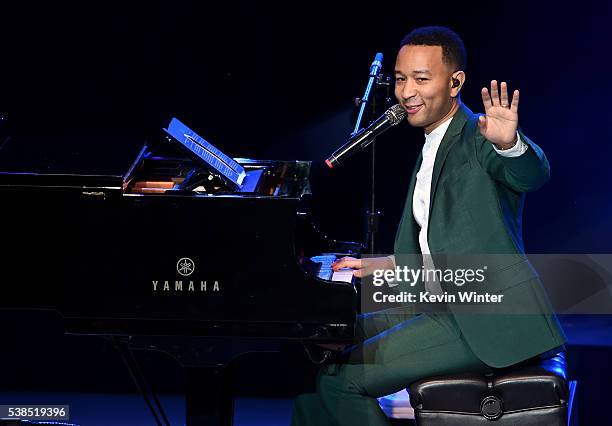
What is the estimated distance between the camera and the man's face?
3.67 m

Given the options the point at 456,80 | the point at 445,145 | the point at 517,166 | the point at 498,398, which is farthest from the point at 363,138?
the point at 498,398

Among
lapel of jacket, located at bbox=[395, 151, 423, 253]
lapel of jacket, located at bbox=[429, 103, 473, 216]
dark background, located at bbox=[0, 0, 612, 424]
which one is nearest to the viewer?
lapel of jacket, located at bbox=[429, 103, 473, 216]

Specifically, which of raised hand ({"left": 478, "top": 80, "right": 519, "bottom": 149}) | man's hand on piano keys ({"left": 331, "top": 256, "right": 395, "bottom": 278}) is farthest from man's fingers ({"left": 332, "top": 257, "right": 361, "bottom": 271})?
raised hand ({"left": 478, "top": 80, "right": 519, "bottom": 149})

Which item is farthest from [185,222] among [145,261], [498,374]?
[498,374]

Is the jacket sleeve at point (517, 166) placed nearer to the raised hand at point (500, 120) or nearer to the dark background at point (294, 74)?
the raised hand at point (500, 120)

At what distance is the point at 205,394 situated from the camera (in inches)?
143

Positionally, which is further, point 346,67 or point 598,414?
point 346,67

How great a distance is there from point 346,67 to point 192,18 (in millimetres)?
825

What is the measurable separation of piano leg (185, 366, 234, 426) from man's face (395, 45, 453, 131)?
112 centimetres

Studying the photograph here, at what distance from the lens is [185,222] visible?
3.55m

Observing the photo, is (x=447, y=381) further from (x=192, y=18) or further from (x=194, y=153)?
(x=192, y=18)

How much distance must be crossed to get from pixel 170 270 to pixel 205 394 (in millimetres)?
441

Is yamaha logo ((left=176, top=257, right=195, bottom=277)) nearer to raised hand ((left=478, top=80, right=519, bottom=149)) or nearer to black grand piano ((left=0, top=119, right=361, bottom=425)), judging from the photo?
black grand piano ((left=0, top=119, right=361, bottom=425))

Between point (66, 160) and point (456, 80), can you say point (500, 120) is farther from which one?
point (66, 160)
